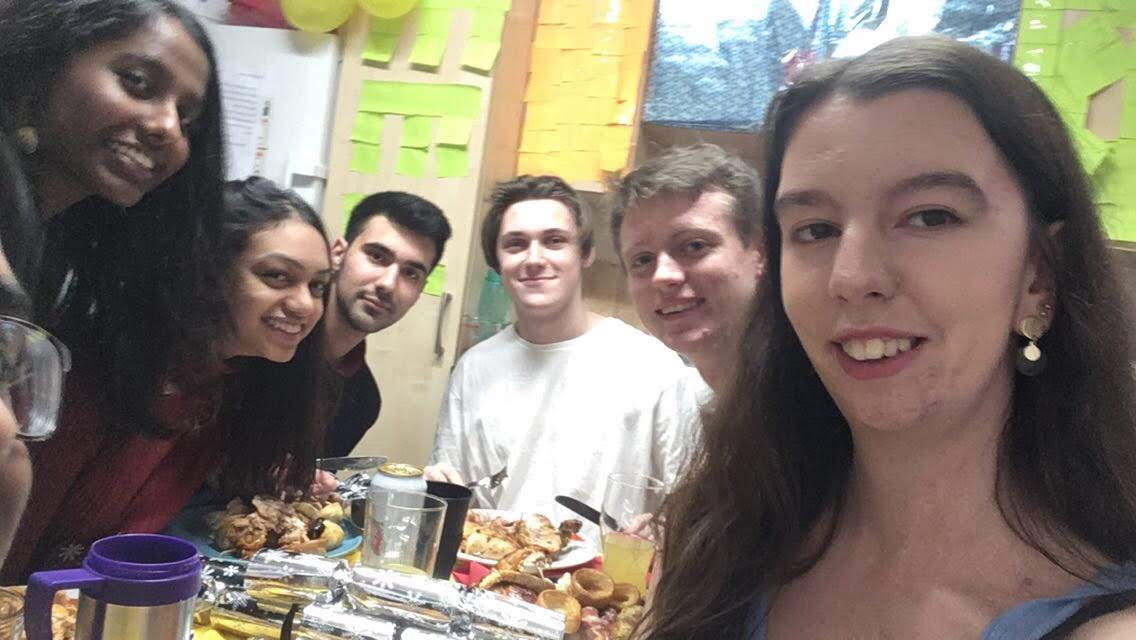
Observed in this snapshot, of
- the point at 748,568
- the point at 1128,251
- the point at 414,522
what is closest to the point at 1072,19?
the point at 1128,251

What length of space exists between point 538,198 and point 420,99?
0.62 meters

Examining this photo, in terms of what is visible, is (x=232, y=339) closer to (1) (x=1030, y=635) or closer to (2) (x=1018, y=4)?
(1) (x=1030, y=635)

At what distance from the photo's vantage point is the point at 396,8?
2.47 m

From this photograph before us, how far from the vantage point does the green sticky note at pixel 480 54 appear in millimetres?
2449

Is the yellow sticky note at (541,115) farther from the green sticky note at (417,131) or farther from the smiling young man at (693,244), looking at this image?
the smiling young man at (693,244)

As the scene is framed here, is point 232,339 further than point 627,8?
No

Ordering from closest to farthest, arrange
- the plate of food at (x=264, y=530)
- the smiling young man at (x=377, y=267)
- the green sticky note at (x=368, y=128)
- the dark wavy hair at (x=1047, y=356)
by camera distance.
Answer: the dark wavy hair at (x=1047, y=356) → the plate of food at (x=264, y=530) → the smiling young man at (x=377, y=267) → the green sticky note at (x=368, y=128)

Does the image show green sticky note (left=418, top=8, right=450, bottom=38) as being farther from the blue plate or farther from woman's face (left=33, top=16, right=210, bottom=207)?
the blue plate

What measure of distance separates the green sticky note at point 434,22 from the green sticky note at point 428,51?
1cm

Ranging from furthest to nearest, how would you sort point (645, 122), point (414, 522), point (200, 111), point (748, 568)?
point (645, 122) < point (200, 111) < point (414, 522) < point (748, 568)

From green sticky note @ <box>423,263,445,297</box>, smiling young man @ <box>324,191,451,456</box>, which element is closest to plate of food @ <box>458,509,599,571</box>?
smiling young man @ <box>324,191,451,456</box>

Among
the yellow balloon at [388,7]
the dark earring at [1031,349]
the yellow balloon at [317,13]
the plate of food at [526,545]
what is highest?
the yellow balloon at [388,7]

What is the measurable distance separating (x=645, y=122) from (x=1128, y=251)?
50.9 inches

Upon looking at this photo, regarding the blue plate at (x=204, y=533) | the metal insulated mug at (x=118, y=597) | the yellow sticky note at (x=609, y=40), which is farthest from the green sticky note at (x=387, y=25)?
the metal insulated mug at (x=118, y=597)
